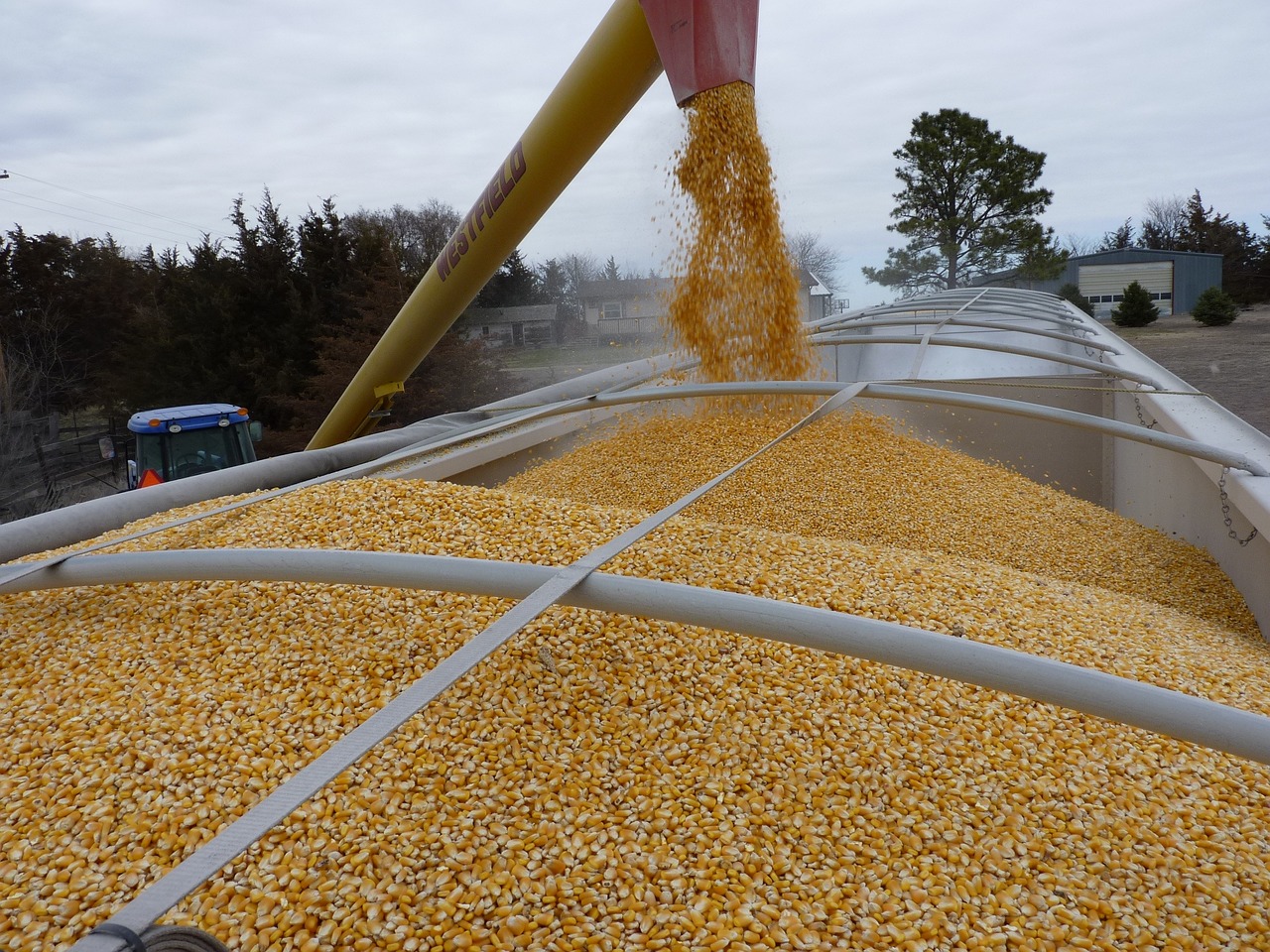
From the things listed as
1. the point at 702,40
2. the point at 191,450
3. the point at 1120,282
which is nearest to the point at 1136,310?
the point at 1120,282

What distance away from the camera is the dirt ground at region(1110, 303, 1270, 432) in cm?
475

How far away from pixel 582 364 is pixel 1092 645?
545 inches

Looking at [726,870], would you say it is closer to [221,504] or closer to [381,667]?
[381,667]

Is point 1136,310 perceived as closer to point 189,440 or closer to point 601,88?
point 601,88

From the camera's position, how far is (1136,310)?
16.2 m

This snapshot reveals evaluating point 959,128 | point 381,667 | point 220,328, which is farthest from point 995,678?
point 959,128

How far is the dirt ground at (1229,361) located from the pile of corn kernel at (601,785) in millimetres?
2890

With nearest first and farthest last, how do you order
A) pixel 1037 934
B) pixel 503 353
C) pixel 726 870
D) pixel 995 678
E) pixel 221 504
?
pixel 995 678 → pixel 1037 934 → pixel 726 870 → pixel 221 504 → pixel 503 353

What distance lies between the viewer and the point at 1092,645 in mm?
2543

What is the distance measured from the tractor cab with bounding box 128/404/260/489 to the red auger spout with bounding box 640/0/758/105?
5384mm

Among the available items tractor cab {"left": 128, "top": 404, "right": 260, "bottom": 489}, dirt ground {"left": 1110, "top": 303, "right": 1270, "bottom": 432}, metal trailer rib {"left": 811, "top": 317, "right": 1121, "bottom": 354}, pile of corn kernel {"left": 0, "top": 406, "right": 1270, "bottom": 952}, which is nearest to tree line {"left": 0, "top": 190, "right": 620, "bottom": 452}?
tractor cab {"left": 128, "top": 404, "right": 260, "bottom": 489}

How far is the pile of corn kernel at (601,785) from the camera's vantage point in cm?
151

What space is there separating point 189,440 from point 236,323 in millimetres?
10361

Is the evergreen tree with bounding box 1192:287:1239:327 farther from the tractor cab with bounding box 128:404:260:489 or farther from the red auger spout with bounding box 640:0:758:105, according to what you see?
the tractor cab with bounding box 128:404:260:489
